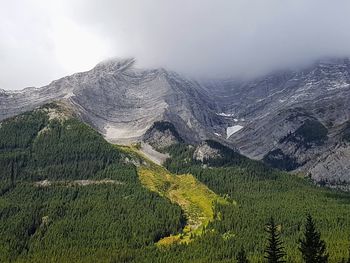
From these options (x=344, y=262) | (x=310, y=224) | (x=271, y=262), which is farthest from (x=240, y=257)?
(x=344, y=262)

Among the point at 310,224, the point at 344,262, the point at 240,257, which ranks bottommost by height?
the point at 344,262

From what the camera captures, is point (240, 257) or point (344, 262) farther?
point (344, 262)

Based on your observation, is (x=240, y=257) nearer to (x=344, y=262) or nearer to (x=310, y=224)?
(x=310, y=224)

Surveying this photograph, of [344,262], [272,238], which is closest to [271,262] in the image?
[272,238]

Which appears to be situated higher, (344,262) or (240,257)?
(240,257)

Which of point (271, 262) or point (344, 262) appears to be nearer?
point (271, 262)

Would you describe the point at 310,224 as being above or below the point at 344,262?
above

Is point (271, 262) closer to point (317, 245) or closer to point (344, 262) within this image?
point (317, 245)

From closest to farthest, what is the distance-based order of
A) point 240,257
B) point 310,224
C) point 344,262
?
point 310,224 → point 240,257 → point 344,262

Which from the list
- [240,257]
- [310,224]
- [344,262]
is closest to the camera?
[310,224]
